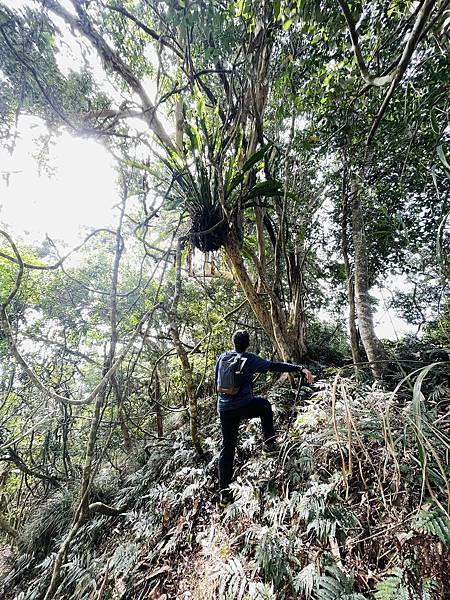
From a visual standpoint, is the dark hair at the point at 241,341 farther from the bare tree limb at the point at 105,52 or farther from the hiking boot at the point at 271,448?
the bare tree limb at the point at 105,52

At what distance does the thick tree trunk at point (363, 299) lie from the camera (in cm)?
263

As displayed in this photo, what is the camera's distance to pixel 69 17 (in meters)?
2.67

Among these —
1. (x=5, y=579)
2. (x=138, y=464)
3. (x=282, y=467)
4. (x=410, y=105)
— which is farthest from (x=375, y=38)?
(x=5, y=579)

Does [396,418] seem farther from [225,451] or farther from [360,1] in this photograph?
[360,1]

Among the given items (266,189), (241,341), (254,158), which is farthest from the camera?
(266,189)

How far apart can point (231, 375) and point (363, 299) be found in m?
1.61

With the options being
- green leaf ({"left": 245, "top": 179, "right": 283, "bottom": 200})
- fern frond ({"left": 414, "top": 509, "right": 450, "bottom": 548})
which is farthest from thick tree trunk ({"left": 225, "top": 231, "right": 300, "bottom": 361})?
fern frond ({"left": 414, "top": 509, "right": 450, "bottom": 548})

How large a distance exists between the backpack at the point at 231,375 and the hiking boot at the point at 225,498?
768 mm

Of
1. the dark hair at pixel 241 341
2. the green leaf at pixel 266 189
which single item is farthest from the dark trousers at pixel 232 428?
the green leaf at pixel 266 189

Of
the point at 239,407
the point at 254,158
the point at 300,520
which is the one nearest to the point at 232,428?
the point at 239,407

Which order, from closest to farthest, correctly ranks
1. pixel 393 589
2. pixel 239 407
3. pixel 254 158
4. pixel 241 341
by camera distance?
pixel 393 589
pixel 239 407
pixel 241 341
pixel 254 158

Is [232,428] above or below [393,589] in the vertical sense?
above

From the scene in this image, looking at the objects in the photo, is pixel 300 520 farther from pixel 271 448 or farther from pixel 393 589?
pixel 271 448

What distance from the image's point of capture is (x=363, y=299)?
9.34 feet
